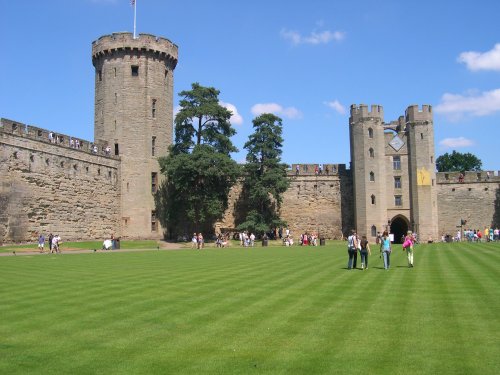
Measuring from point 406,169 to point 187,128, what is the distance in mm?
19812

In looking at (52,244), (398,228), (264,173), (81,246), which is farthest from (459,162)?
(52,244)

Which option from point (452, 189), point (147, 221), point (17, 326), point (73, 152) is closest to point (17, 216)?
point (73, 152)

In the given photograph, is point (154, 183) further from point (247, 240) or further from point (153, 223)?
point (247, 240)

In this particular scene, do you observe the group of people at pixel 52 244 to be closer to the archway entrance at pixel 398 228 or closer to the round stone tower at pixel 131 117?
the round stone tower at pixel 131 117

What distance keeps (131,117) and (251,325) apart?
36998 mm

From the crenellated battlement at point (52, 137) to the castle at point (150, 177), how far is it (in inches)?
3.5

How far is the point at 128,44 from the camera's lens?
4366 cm

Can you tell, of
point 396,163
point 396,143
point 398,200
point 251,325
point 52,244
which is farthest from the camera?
point 396,143

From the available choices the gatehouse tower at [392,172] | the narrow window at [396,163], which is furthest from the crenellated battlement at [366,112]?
the narrow window at [396,163]

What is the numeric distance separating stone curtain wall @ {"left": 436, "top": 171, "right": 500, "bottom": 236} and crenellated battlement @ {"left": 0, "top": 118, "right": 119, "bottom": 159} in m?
30.3

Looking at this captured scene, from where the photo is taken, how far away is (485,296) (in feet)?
36.1

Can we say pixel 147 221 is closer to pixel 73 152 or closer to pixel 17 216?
pixel 73 152

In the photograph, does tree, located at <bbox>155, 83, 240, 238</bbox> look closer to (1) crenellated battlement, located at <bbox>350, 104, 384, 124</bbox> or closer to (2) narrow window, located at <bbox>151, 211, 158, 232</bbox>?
(2) narrow window, located at <bbox>151, 211, 158, 232</bbox>

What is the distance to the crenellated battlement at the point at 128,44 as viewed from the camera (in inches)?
1721
